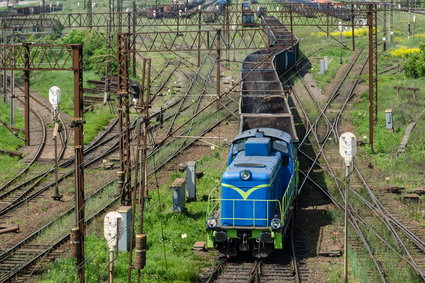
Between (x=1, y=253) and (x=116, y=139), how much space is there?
1661cm

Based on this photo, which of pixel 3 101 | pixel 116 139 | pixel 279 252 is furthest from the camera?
pixel 3 101

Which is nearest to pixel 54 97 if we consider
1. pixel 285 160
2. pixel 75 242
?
pixel 285 160

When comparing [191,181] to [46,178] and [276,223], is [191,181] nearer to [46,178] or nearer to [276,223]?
[276,223]

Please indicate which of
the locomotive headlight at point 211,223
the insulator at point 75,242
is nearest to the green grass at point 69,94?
the locomotive headlight at point 211,223

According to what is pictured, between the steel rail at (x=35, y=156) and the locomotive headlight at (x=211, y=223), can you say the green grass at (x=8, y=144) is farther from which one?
the locomotive headlight at (x=211, y=223)

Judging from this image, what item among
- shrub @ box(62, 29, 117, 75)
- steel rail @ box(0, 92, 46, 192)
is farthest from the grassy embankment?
shrub @ box(62, 29, 117, 75)

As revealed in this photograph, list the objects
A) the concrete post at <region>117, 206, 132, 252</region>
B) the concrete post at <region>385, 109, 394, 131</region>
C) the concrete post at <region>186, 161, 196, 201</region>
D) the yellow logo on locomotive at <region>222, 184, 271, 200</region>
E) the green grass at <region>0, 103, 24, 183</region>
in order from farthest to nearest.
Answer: the concrete post at <region>385, 109, 394, 131</region> < the green grass at <region>0, 103, 24, 183</region> < the concrete post at <region>186, 161, 196, 201</region> < the concrete post at <region>117, 206, 132, 252</region> < the yellow logo on locomotive at <region>222, 184, 271, 200</region>

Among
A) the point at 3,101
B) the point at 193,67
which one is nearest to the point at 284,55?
the point at 193,67

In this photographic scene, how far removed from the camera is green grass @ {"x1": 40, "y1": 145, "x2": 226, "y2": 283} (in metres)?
17.8

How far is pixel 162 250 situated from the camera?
66.3 feet

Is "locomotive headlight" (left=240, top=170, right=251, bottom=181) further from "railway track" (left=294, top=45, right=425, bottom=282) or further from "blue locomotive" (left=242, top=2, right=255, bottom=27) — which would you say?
"blue locomotive" (left=242, top=2, right=255, bottom=27)

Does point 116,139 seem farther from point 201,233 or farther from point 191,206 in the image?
point 201,233

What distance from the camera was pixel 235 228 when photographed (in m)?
19.1

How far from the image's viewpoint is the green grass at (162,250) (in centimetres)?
1784
